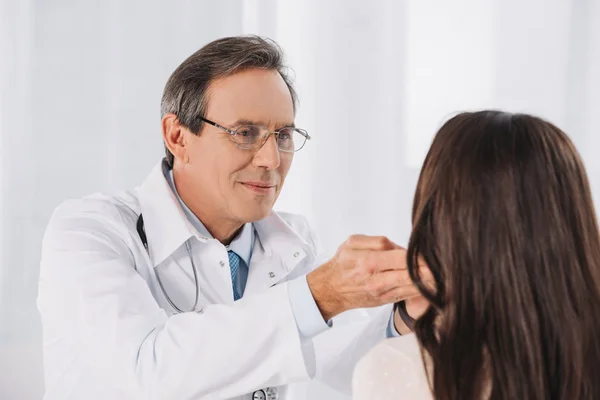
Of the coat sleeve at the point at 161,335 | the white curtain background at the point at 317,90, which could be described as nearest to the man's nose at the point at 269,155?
the coat sleeve at the point at 161,335

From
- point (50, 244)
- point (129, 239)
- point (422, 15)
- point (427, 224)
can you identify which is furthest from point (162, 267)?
point (422, 15)

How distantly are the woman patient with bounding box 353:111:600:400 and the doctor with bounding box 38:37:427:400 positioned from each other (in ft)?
0.67

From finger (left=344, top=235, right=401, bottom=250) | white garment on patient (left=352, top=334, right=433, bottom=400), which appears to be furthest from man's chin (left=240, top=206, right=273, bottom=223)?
white garment on patient (left=352, top=334, right=433, bottom=400)

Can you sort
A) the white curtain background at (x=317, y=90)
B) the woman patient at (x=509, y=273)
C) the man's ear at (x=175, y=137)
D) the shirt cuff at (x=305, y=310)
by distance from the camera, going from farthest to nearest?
the white curtain background at (x=317, y=90) → the man's ear at (x=175, y=137) → the shirt cuff at (x=305, y=310) → the woman patient at (x=509, y=273)

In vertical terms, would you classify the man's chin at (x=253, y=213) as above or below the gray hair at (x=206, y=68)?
below

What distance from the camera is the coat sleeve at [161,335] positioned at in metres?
1.35

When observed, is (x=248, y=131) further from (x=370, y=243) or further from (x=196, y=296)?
(x=370, y=243)

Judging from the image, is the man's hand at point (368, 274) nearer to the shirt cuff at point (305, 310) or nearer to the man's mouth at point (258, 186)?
the shirt cuff at point (305, 310)

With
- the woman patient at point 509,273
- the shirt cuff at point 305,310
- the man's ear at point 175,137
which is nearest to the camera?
the woman patient at point 509,273

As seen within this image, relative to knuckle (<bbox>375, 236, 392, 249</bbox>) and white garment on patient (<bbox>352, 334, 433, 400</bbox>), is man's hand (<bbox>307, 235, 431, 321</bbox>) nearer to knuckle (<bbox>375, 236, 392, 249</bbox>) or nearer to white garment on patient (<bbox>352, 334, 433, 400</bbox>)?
knuckle (<bbox>375, 236, 392, 249</bbox>)

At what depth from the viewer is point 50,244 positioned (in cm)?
162

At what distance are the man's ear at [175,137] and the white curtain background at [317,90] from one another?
71cm

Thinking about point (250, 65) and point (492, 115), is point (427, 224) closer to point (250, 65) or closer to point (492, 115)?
point (492, 115)

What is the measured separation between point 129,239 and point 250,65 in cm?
46
